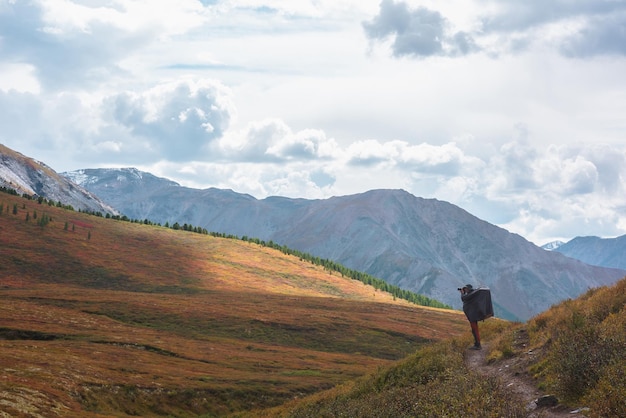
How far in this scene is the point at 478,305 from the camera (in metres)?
26.9

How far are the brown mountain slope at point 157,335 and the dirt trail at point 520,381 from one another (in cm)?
2954

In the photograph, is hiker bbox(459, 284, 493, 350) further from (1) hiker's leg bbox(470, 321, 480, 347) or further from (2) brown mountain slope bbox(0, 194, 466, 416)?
(2) brown mountain slope bbox(0, 194, 466, 416)

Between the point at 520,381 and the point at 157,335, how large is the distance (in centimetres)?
8436

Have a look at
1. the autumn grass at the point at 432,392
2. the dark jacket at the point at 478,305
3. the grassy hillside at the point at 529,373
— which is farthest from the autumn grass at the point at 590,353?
the dark jacket at the point at 478,305

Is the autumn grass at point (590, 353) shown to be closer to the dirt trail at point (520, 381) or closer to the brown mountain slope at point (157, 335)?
the dirt trail at point (520, 381)

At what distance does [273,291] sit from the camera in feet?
643

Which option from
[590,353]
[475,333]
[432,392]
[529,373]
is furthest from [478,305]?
[590,353]

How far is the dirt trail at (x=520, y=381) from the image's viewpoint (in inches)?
610

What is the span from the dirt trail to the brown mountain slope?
29539 mm

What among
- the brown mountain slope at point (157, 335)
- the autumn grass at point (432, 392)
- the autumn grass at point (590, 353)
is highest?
the autumn grass at point (590, 353)

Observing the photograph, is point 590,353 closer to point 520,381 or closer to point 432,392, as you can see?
point 520,381

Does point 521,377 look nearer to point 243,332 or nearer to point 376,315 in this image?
point 243,332

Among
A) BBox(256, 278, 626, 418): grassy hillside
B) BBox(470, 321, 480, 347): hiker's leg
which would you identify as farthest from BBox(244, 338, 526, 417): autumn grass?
BBox(470, 321, 480, 347): hiker's leg

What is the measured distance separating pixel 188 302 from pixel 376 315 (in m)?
53.6
